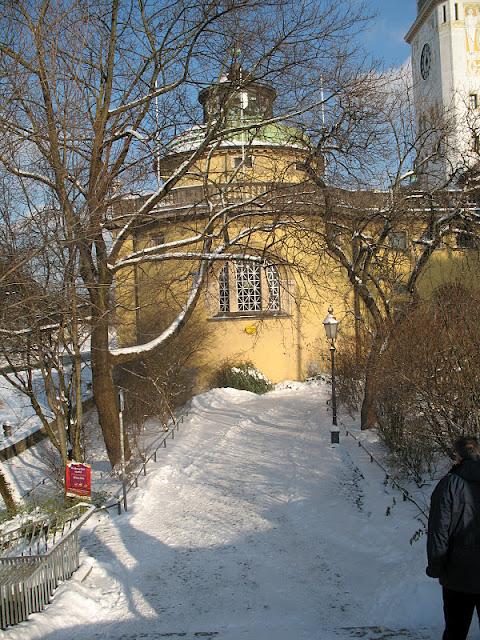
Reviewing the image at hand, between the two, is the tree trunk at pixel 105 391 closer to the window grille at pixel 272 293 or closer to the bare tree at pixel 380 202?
the bare tree at pixel 380 202

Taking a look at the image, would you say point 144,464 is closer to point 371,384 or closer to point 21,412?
point 371,384

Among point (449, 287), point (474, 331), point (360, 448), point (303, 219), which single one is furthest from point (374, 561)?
point (303, 219)

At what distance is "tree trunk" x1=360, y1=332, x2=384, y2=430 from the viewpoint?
13430 millimetres

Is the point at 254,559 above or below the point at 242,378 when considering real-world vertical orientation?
below

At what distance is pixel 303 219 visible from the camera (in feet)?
51.9

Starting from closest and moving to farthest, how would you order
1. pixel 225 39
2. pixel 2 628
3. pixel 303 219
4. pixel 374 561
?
pixel 2 628 < pixel 374 561 < pixel 225 39 < pixel 303 219

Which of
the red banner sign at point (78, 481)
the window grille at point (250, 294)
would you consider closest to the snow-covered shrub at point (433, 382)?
the red banner sign at point (78, 481)

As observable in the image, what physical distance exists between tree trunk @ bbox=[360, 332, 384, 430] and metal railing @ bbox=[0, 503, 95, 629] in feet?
21.6

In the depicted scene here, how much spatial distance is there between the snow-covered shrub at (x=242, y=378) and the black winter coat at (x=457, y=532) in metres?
20.4

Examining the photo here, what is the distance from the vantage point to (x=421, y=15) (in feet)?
186

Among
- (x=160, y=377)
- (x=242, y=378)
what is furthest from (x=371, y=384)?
(x=242, y=378)

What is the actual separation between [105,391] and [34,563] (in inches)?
294

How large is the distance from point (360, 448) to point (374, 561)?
601 cm

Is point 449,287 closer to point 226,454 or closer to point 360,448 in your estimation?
point 360,448
